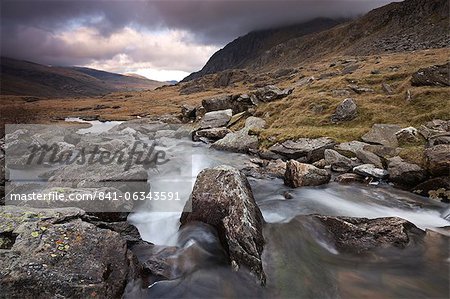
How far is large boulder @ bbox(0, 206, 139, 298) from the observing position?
6828mm

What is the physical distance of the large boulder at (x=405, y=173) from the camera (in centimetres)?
1648

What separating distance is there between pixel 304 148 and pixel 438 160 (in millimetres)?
8799

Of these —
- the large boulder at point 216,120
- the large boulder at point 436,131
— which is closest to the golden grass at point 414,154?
the large boulder at point 436,131

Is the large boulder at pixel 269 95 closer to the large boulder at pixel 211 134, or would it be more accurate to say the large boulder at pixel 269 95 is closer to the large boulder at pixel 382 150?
the large boulder at pixel 211 134

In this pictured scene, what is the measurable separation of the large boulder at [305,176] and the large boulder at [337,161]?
80.1 inches

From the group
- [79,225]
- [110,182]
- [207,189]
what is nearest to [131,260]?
[79,225]

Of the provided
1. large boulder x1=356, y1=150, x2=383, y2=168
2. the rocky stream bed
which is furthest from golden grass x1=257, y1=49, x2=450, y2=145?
the rocky stream bed

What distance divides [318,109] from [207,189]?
21957mm

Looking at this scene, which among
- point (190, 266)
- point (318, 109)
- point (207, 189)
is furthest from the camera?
point (318, 109)

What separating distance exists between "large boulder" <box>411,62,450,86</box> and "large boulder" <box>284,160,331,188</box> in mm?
17679

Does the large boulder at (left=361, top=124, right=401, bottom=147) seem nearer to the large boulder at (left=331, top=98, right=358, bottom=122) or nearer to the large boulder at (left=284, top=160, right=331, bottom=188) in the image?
the large boulder at (left=331, top=98, right=358, bottom=122)

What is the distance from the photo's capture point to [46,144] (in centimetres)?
2786

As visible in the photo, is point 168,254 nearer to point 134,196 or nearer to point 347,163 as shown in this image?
point 134,196

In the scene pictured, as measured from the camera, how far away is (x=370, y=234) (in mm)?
10945
